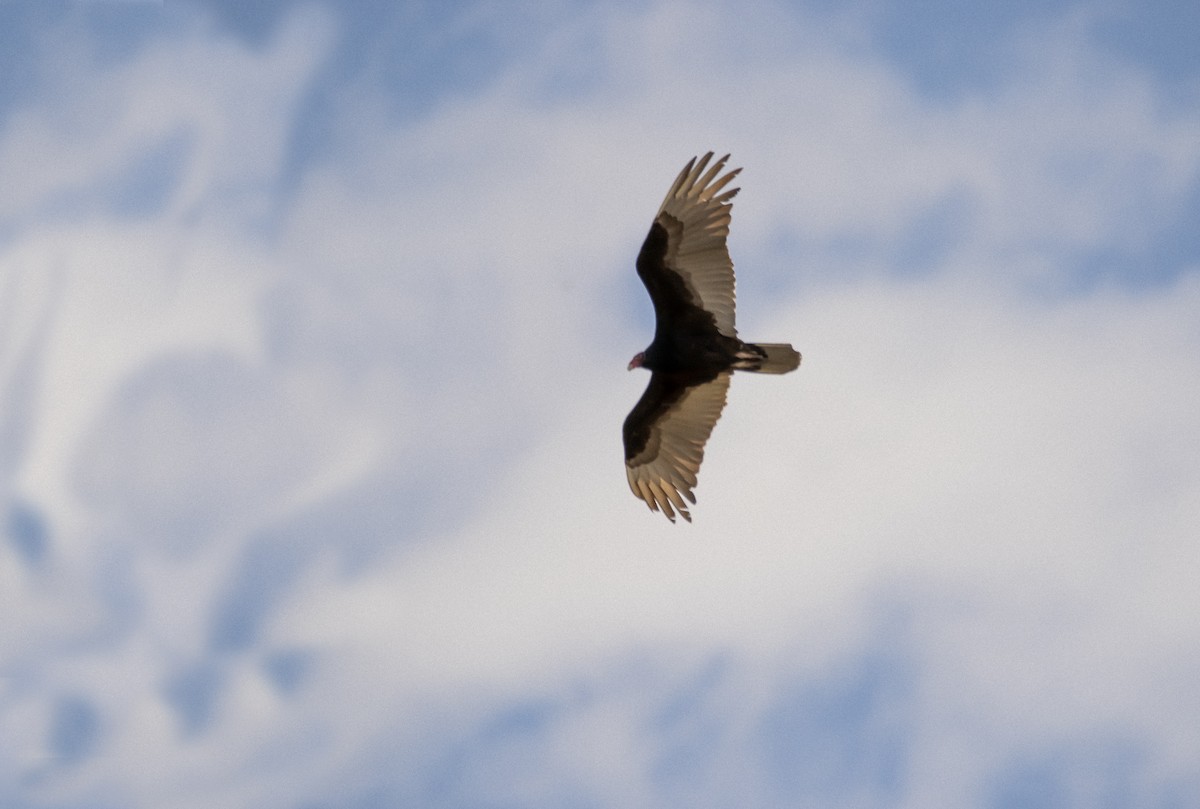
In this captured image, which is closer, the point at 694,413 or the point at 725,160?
the point at 725,160

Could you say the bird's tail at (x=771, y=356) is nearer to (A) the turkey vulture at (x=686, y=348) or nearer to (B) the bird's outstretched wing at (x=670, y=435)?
(A) the turkey vulture at (x=686, y=348)

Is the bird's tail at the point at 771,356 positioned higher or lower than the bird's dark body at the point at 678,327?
lower

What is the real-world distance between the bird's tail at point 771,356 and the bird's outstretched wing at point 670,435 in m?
0.68

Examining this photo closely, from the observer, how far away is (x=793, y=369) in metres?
19.8

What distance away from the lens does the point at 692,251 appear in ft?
64.4

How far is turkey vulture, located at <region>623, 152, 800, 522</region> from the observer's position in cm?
1953

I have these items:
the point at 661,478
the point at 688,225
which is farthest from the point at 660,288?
the point at 661,478

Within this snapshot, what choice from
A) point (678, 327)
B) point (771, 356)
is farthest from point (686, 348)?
point (771, 356)

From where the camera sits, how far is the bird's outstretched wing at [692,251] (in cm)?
1947

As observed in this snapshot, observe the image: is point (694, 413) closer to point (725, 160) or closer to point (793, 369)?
point (793, 369)

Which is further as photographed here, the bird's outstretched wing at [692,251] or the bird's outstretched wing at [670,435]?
the bird's outstretched wing at [670,435]

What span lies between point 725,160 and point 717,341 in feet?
6.98

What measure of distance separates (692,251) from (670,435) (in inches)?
99.1

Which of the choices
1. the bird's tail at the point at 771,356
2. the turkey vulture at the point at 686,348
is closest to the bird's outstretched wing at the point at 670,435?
the turkey vulture at the point at 686,348
